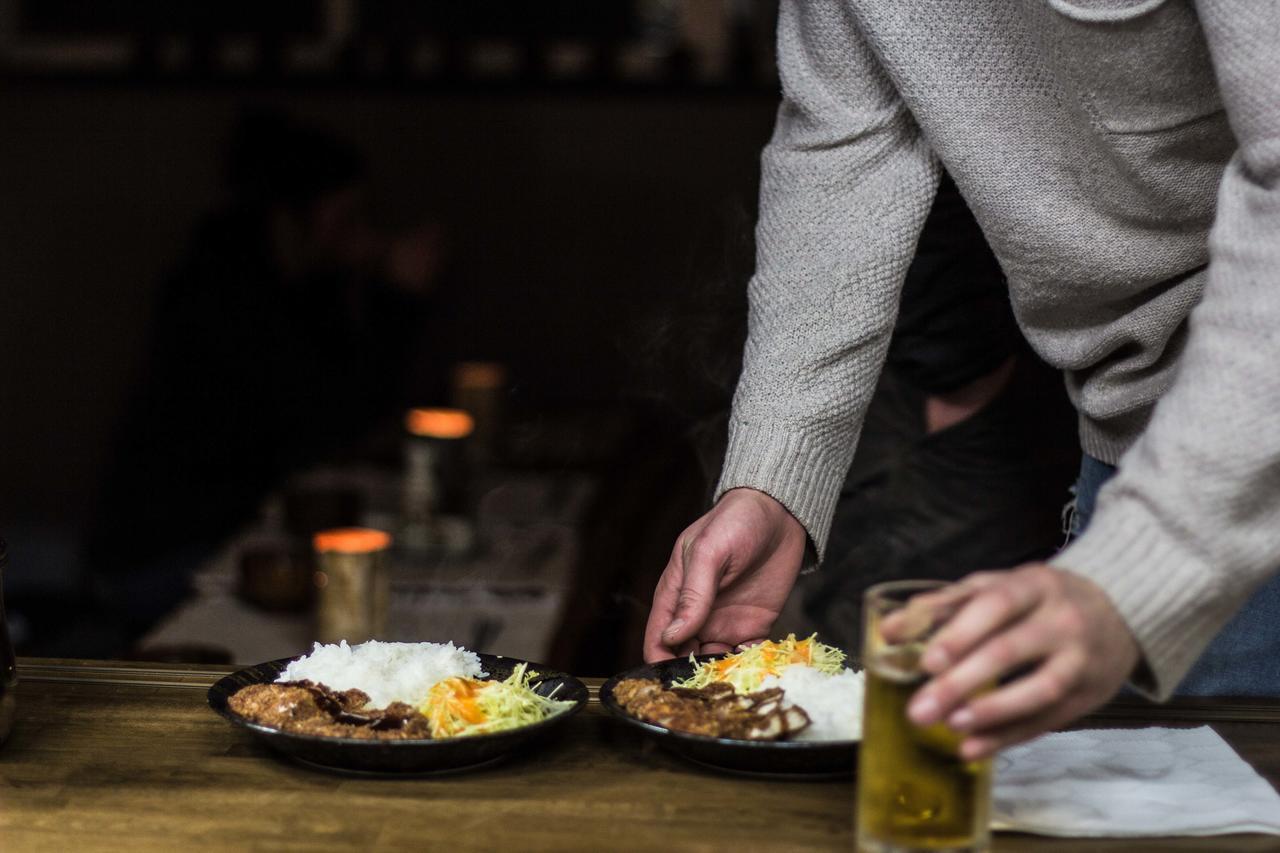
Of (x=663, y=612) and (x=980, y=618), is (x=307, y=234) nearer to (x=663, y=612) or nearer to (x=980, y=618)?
(x=663, y=612)

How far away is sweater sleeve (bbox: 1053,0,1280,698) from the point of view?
93 cm

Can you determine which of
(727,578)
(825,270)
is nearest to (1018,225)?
(825,270)

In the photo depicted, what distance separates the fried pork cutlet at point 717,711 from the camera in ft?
3.54

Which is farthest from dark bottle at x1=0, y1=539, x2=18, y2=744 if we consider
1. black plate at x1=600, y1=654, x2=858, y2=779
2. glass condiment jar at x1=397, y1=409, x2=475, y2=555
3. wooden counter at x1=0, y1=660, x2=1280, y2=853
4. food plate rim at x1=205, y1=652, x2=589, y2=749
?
glass condiment jar at x1=397, y1=409, x2=475, y2=555

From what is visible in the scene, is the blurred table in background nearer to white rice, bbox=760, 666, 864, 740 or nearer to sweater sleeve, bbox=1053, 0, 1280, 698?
white rice, bbox=760, 666, 864, 740

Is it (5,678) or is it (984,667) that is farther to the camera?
(5,678)

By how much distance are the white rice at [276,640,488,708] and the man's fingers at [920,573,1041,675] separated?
0.45 m

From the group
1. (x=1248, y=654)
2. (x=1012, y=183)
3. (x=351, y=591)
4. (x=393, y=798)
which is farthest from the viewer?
(x=351, y=591)

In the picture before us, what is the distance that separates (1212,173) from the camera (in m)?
1.36

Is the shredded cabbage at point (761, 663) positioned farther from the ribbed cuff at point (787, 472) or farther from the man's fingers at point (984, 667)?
the man's fingers at point (984, 667)

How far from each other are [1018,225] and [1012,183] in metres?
0.04

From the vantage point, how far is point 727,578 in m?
1.35

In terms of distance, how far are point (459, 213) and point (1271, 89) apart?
3647 millimetres

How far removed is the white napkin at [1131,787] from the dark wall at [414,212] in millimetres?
3286
